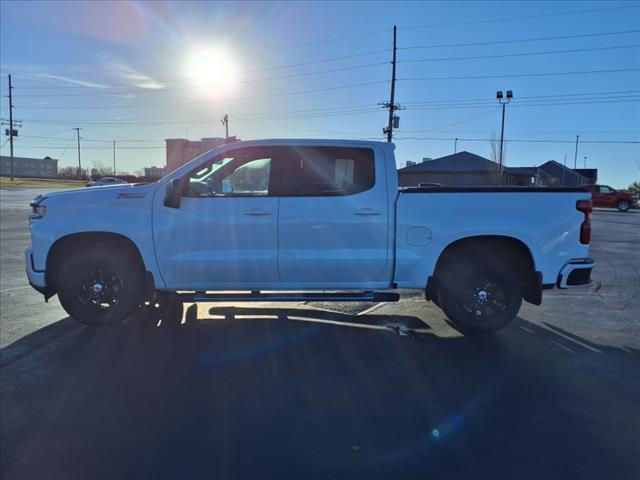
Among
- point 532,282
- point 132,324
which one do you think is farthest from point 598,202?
point 132,324

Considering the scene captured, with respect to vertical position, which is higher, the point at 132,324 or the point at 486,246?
the point at 486,246

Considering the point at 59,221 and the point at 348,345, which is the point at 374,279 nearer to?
the point at 348,345

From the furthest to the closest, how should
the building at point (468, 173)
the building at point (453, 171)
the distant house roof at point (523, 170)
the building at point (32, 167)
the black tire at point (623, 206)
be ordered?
the building at point (32, 167)
the building at point (453, 171)
the distant house roof at point (523, 170)
the building at point (468, 173)
the black tire at point (623, 206)

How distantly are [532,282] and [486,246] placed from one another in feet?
2.09

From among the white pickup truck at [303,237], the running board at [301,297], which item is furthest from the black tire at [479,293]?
the running board at [301,297]

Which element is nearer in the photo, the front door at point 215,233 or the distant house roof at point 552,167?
the front door at point 215,233

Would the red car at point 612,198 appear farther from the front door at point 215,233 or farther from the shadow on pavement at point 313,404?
the front door at point 215,233

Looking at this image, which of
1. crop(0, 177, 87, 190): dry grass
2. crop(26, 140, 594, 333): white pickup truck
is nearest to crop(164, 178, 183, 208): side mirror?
crop(26, 140, 594, 333): white pickup truck

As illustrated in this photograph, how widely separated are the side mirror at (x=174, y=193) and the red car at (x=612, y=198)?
36751mm

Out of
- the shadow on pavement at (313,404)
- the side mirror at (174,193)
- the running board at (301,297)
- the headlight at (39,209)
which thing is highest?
the side mirror at (174,193)

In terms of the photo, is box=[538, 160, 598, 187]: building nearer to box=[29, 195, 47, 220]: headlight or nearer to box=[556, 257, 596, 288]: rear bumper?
box=[556, 257, 596, 288]: rear bumper

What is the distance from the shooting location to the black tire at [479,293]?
5.38 m

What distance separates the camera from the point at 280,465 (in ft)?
10.0

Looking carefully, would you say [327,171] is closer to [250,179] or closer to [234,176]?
[250,179]
